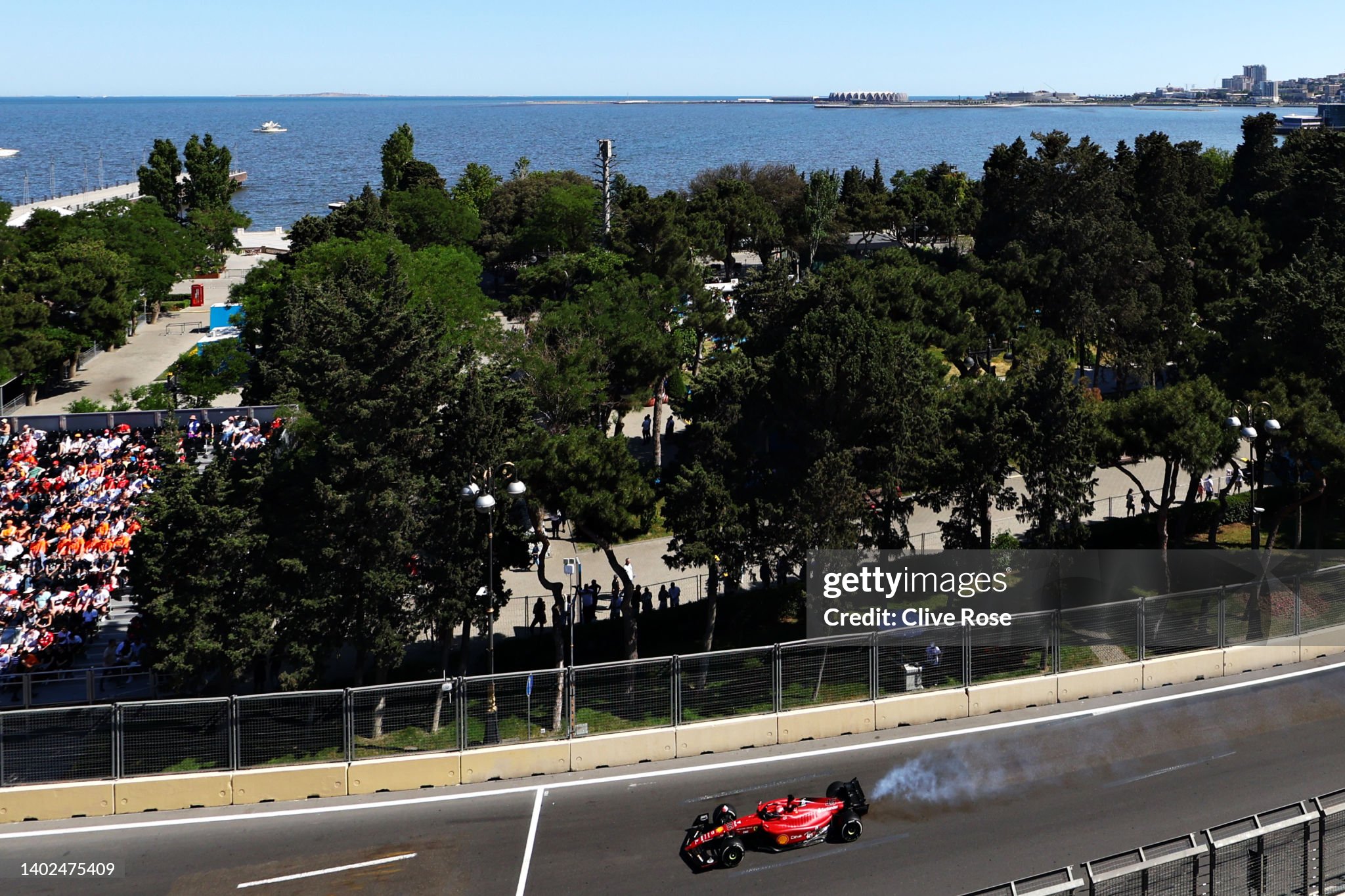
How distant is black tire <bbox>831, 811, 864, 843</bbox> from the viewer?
52.0ft

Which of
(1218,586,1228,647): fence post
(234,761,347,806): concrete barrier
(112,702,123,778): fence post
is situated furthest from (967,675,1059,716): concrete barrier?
(112,702,123,778): fence post

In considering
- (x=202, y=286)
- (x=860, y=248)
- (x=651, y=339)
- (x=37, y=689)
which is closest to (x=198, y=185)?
(x=202, y=286)

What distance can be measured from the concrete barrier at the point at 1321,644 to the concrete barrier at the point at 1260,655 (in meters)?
0.12

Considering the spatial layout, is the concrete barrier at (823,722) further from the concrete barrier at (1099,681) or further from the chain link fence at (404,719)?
the chain link fence at (404,719)

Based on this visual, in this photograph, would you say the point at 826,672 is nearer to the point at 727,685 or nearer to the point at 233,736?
the point at 727,685

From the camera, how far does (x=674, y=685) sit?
18.6 metres

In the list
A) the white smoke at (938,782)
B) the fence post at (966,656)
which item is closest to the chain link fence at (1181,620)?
the fence post at (966,656)

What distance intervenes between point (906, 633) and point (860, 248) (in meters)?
66.3

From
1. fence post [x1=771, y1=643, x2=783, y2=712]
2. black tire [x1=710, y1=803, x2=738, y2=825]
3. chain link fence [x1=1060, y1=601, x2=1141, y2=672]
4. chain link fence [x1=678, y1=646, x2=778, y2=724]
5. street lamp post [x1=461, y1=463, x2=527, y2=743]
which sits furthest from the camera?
chain link fence [x1=1060, y1=601, x2=1141, y2=672]

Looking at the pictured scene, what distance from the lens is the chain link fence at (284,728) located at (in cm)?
1752

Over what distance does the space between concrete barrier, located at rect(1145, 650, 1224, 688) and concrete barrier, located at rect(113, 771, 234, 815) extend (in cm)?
1508

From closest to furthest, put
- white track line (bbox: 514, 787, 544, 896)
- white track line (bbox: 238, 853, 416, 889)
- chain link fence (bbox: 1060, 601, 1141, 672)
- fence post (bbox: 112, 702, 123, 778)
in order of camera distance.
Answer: white track line (bbox: 514, 787, 544, 896) < white track line (bbox: 238, 853, 416, 889) < fence post (bbox: 112, 702, 123, 778) < chain link fence (bbox: 1060, 601, 1141, 672)

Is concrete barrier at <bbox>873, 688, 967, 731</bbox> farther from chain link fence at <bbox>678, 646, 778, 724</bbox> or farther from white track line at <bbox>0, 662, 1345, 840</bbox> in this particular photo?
chain link fence at <bbox>678, 646, 778, 724</bbox>

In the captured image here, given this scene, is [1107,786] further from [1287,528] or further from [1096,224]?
[1096,224]
